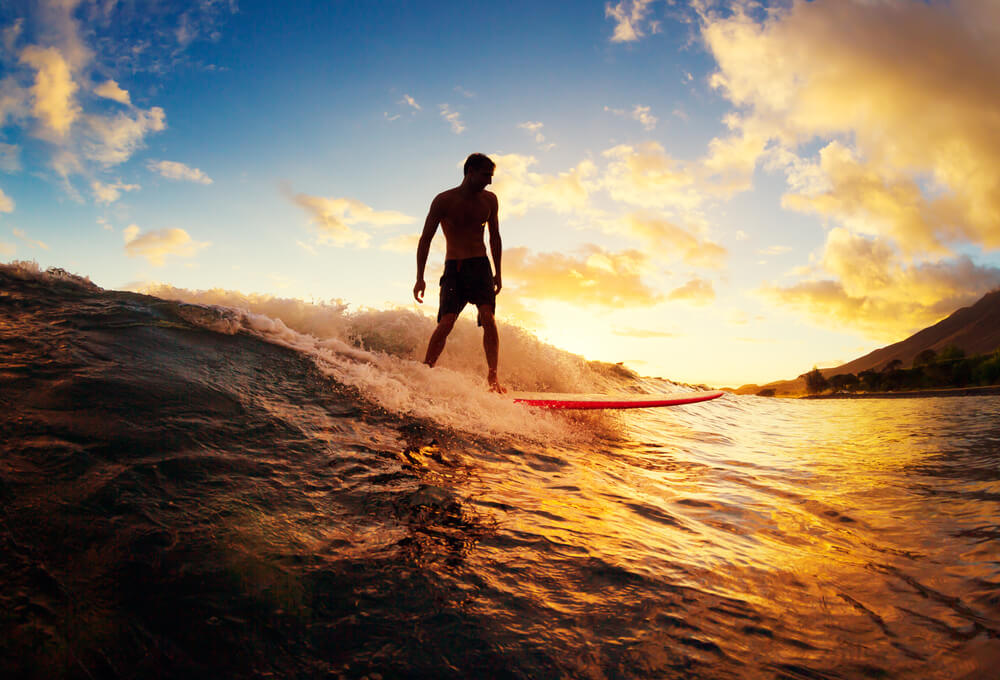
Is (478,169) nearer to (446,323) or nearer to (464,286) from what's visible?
(464,286)

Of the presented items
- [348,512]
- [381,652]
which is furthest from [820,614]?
[348,512]

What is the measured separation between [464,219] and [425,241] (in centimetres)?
50

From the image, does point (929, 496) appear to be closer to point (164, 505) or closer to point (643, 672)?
point (643, 672)

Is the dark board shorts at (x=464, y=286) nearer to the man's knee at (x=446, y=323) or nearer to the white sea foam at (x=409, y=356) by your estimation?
the man's knee at (x=446, y=323)

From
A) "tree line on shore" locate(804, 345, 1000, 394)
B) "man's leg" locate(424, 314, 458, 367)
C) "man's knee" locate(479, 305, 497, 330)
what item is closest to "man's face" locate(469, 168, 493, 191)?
"man's knee" locate(479, 305, 497, 330)

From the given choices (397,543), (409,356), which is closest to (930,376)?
(409,356)

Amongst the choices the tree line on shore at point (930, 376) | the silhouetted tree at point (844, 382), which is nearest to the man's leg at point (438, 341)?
the tree line on shore at point (930, 376)

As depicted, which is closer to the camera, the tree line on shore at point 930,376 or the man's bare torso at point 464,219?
the man's bare torso at point 464,219

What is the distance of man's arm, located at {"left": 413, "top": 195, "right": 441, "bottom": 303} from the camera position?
5.22 metres

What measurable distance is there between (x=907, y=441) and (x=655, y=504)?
5531 mm

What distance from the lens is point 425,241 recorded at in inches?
209

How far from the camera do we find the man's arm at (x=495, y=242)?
5543 mm

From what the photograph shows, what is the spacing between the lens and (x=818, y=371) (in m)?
58.8

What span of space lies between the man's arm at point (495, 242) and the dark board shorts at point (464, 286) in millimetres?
238
